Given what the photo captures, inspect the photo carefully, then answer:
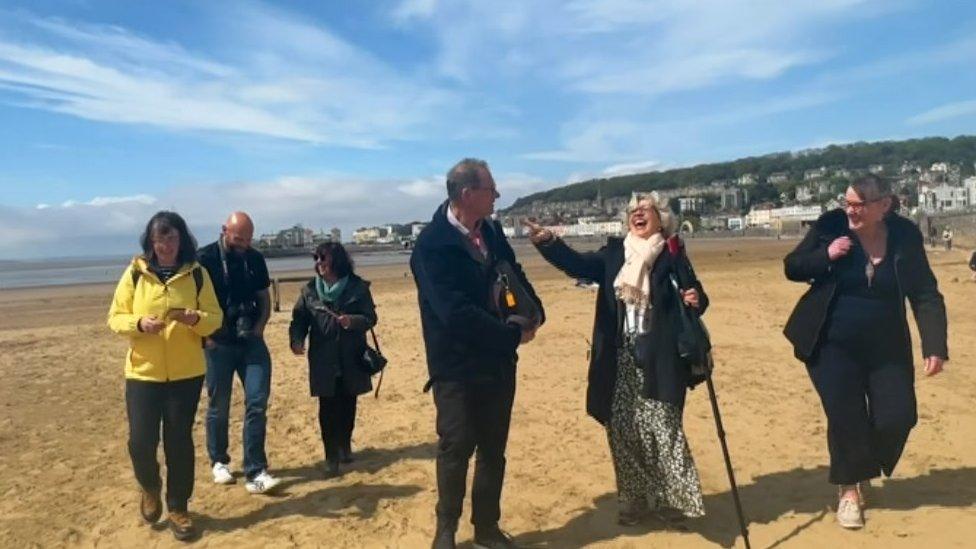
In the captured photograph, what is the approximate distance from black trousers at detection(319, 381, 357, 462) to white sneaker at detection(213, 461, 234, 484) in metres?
0.76

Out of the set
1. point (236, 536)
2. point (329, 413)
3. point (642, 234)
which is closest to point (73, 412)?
point (329, 413)

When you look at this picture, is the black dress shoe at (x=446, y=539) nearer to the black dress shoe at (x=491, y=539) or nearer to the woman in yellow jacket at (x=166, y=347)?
the black dress shoe at (x=491, y=539)

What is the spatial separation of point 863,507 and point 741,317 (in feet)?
32.7

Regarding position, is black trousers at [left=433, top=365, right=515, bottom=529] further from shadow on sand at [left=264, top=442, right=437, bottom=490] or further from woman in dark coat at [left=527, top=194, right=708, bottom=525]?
shadow on sand at [left=264, top=442, right=437, bottom=490]

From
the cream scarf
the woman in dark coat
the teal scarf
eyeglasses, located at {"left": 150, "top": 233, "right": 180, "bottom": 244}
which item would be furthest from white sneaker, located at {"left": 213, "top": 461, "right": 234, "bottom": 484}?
the cream scarf

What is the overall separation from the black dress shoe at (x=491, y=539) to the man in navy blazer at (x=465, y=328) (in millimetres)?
244

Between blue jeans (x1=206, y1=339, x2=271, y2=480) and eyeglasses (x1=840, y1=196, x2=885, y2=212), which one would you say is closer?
eyeglasses (x1=840, y1=196, x2=885, y2=212)

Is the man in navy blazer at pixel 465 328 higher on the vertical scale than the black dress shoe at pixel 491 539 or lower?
higher

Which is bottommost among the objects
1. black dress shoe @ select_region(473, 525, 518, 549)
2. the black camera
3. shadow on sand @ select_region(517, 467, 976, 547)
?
shadow on sand @ select_region(517, 467, 976, 547)

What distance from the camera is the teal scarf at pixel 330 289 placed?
606 cm

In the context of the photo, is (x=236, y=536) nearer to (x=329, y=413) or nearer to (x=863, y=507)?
(x=329, y=413)

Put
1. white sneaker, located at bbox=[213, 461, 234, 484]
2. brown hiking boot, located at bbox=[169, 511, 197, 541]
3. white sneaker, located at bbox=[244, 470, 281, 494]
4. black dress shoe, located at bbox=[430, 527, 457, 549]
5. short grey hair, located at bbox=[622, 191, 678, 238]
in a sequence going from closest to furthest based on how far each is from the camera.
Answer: black dress shoe, located at bbox=[430, 527, 457, 549]
short grey hair, located at bbox=[622, 191, 678, 238]
brown hiking boot, located at bbox=[169, 511, 197, 541]
white sneaker, located at bbox=[244, 470, 281, 494]
white sneaker, located at bbox=[213, 461, 234, 484]

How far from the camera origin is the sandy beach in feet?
15.4

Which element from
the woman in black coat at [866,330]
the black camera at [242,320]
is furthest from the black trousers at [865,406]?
the black camera at [242,320]
